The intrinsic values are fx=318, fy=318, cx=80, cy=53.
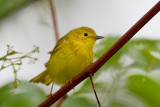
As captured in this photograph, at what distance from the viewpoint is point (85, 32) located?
9.28 ft

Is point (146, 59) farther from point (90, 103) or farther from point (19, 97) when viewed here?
point (19, 97)

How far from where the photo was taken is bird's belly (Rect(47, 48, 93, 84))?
236 centimetres

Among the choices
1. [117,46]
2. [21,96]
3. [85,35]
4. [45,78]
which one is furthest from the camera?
[85,35]

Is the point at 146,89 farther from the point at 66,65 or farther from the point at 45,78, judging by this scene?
the point at 45,78

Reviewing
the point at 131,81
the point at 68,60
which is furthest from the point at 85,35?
the point at 131,81

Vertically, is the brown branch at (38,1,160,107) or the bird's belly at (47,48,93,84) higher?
the brown branch at (38,1,160,107)

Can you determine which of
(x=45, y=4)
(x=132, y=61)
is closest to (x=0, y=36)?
(x=45, y=4)

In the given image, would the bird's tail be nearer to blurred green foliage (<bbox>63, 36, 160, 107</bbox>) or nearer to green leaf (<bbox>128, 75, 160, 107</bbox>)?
blurred green foliage (<bbox>63, 36, 160, 107</bbox>)

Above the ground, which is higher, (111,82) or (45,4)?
(45,4)

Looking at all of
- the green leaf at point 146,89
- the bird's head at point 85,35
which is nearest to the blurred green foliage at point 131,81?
the green leaf at point 146,89

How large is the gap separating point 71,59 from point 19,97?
0.73 meters

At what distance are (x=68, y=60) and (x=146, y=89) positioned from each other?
77 cm

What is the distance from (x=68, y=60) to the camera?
2.40 meters

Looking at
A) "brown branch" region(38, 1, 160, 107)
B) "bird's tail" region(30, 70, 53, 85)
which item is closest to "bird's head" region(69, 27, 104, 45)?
"bird's tail" region(30, 70, 53, 85)
